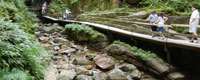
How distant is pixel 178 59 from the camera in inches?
298

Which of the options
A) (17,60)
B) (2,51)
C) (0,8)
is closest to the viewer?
(2,51)

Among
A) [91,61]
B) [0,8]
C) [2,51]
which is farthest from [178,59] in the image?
[0,8]

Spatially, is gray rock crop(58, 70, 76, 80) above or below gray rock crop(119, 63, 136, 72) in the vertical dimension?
above

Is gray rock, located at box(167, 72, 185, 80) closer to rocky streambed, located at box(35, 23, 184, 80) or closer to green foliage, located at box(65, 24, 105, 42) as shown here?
rocky streambed, located at box(35, 23, 184, 80)

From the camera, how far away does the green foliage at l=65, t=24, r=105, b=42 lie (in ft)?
35.9

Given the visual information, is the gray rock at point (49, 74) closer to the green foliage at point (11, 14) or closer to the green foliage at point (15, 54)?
the green foliage at point (15, 54)

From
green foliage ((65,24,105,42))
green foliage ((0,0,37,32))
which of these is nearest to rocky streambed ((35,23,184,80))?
green foliage ((65,24,105,42))

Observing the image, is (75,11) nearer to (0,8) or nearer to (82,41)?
(82,41)

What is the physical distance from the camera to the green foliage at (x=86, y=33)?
1094 centimetres

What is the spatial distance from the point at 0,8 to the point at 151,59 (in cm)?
738

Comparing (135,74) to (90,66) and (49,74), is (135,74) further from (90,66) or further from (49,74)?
(49,74)

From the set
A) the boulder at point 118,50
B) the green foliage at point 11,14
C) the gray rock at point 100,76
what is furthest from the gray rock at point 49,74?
the boulder at point 118,50

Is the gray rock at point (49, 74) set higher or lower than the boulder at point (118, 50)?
higher

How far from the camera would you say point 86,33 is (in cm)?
1153
